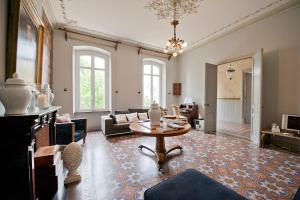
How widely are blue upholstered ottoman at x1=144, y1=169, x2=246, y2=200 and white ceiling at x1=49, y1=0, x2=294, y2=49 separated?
3.51 meters

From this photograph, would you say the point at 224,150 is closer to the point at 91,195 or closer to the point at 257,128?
the point at 257,128

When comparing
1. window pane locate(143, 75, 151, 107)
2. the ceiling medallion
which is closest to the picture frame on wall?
the ceiling medallion

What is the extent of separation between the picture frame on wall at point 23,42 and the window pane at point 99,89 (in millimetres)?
2718

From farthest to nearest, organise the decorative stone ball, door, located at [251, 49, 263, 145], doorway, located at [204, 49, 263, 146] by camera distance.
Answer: doorway, located at [204, 49, 263, 146]
door, located at [251, 49, 263, 145]
the decorative stone ball

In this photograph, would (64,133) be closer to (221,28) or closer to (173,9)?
(173,9)

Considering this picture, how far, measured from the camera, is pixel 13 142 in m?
1.13

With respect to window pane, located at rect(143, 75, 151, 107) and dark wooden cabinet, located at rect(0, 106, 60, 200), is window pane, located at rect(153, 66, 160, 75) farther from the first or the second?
dark wooden cabinet, located at rect(0, 106, 60, 200)

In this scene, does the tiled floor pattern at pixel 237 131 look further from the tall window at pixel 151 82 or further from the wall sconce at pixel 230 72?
the tall window at pixel 151 82

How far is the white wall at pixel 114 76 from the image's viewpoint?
14.4 ft

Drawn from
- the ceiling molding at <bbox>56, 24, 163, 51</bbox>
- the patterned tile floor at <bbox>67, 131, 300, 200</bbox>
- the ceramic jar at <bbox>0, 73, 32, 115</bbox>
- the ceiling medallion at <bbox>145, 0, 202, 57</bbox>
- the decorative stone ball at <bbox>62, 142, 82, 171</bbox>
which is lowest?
the patterned tile floor at <bbox>67, 131, 300, 200</bbox>

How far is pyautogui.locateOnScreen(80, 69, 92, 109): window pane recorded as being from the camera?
5.02 m

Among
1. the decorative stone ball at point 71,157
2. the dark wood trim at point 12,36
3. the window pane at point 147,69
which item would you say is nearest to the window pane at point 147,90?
the window pane at point 147,69

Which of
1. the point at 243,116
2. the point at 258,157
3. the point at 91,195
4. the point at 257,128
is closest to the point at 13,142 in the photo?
the point at 91,195

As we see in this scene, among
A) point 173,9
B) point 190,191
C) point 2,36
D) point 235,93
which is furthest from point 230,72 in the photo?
point 2,36
